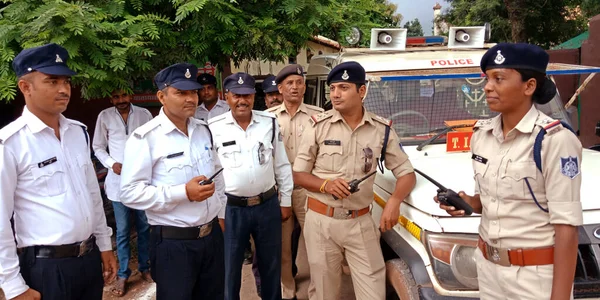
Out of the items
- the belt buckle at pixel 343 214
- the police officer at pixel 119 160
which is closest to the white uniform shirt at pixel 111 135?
the police officer at pixel 119 160

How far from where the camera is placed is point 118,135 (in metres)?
4.62

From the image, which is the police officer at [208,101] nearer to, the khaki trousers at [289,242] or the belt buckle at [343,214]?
the khaki trousers at [289,242]

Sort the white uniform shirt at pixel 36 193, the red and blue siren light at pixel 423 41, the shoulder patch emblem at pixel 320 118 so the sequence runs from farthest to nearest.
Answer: the red and blue siren light at pixel 423 41 → the shoulder patch emblem at pixel 320 118 → the white uniform shirt at pixel 36 193

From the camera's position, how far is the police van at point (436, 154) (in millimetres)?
2537

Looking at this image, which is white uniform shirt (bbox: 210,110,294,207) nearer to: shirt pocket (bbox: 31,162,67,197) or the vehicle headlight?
shirt pocket (bbox: 31,162,67,197)

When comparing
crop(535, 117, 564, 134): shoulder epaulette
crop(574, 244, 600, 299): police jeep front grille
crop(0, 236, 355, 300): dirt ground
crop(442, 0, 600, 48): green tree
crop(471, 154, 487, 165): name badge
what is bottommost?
crop(0, 236, 355, 300): dirt ground

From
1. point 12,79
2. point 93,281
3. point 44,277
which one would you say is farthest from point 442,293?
point 12,79

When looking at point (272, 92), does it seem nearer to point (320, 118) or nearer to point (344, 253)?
point (320, 118)

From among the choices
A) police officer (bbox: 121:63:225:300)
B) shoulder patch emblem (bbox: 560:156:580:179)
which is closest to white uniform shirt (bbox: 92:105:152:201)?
police officer (bbox: 121:63:225:300)

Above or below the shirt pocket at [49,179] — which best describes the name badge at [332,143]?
above

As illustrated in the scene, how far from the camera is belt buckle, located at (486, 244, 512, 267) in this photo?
6.87ft

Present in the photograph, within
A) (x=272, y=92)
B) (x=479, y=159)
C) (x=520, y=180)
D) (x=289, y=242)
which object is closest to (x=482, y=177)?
(x=479, y=159)

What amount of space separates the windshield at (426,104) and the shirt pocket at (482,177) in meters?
1.41

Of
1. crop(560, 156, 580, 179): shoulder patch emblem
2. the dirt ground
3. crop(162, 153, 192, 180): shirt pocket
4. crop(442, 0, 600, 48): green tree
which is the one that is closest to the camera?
crop(560, 156, 580, 179): shoulder patch emblem
